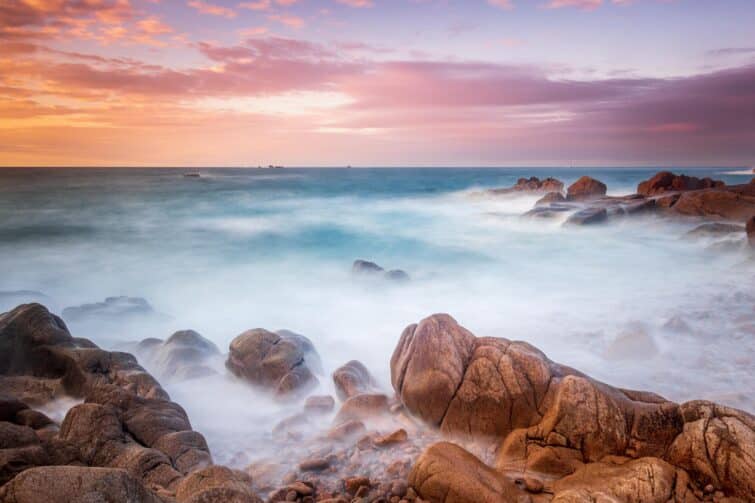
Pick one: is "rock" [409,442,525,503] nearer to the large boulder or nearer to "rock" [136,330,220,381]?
the large boulder

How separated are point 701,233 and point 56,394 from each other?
2485cm

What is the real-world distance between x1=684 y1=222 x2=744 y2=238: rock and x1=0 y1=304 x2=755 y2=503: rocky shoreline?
1916 centimetres

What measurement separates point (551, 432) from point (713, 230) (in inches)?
814

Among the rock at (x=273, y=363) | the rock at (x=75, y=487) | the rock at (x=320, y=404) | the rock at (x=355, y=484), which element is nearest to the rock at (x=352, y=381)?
the rock at (x=320, y=404)

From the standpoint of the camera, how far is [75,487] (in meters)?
4.09

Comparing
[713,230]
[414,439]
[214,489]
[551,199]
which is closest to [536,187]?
[551,199]

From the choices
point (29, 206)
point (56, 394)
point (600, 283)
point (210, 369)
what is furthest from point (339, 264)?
point (29, 206)

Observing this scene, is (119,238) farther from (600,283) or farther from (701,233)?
(701,233)

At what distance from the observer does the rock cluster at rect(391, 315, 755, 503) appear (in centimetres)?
561

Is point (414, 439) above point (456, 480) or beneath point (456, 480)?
beneath

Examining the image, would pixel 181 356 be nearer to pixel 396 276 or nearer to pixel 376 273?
pixel 376 273

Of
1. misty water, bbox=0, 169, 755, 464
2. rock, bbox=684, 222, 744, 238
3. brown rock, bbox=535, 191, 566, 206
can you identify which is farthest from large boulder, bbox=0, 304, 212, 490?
brown rock, bbox=535, 191, 566, 206

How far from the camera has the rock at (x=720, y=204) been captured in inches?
975

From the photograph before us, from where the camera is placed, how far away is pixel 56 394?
28.7 feet
